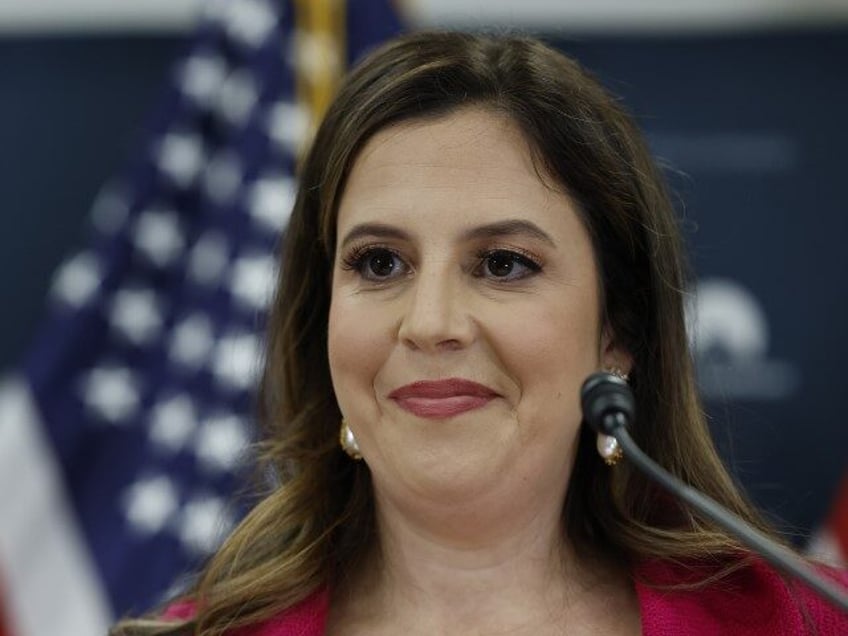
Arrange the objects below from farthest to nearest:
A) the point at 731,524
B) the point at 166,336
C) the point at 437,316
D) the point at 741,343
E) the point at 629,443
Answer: the point at 741,343, the point at 166,336, the point at 437,316, the point at 629,443, the point at 731,524

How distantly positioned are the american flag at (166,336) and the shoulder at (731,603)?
1.61 metres

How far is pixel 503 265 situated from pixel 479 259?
0.03 meters

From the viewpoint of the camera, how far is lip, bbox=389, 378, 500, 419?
1.65 meters

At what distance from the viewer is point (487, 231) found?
1.69m

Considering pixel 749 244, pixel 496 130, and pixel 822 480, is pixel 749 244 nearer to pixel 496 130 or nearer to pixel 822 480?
pixel 822 480

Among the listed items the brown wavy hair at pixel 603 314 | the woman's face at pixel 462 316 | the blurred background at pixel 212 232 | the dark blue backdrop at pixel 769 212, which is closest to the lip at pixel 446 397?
the woman's face at pixel 462 316

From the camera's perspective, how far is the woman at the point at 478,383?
167 cm

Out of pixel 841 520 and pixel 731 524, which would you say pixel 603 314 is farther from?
pixel 841 520

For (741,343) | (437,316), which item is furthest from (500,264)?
(741,343)

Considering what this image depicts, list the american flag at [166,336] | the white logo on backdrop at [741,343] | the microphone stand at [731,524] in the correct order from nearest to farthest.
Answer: the microphone stand at [731,524] < the american flag at [166,336] < the white logo on backdrop at [741,343]

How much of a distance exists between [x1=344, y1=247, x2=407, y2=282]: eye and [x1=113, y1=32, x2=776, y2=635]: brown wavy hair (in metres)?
0.12

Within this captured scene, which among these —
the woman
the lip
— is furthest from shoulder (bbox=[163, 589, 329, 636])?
the lip

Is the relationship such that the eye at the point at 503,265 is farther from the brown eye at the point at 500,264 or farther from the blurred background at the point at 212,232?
the blurred background at the point at 212,232

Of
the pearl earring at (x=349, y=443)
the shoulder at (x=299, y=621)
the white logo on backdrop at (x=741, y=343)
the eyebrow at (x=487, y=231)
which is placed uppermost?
the eyebrow at (x=487, y=231)
